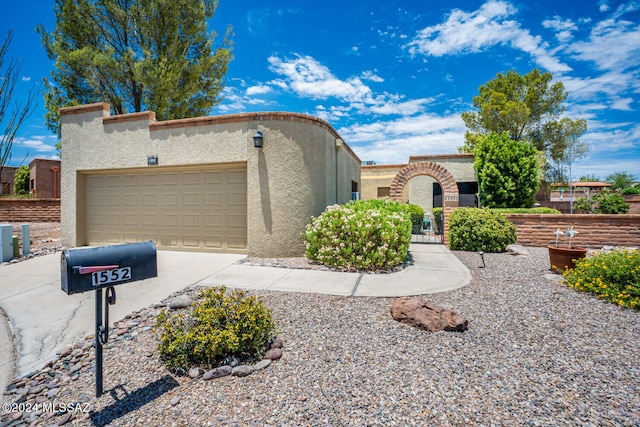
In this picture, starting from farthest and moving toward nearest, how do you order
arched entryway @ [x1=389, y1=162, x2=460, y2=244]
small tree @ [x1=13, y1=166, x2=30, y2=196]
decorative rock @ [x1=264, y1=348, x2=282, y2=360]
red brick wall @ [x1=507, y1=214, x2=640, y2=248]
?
small tree @ [x1=13, y1=166, x2=30, y2=196]
arched entryway @ [x1=389, y1=162, x2=460, y2=244]
red brick wall @ [x1=507, y1=214, x2=640, y2=248]
decorative rock @ [x1=264, y1=348, x2=282, y2=360]

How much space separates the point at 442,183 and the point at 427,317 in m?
8.03

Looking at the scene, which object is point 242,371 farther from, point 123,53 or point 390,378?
point 123,53

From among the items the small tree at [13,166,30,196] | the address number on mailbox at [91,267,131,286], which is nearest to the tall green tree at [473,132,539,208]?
the address number on mailbox at [91,267,131,286]

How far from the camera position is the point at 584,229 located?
30.9ft

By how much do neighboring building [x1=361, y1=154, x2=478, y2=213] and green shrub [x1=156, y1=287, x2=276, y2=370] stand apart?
12.5 m

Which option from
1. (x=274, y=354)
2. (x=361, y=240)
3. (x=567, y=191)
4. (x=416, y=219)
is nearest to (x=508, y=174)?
(x=416, y=219)

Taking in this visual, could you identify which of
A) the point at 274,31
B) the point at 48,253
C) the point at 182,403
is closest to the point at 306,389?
the point at 182,403

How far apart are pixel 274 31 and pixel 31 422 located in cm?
1095

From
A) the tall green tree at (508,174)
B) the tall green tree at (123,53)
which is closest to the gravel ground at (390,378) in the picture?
the tall green tree at (508,174)

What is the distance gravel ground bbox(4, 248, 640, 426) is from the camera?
82.5 inches

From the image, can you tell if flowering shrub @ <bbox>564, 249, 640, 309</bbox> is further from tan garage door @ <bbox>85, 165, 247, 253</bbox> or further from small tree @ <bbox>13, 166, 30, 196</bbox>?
small tree @ <bbox>13, 166, 30, 196</bbox>

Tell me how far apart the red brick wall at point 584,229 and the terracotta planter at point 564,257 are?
13.4 feet

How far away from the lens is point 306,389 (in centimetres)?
238

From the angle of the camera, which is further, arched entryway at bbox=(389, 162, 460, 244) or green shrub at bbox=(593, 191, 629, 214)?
green shrub at bbox=(593, 191, 629, 214)
